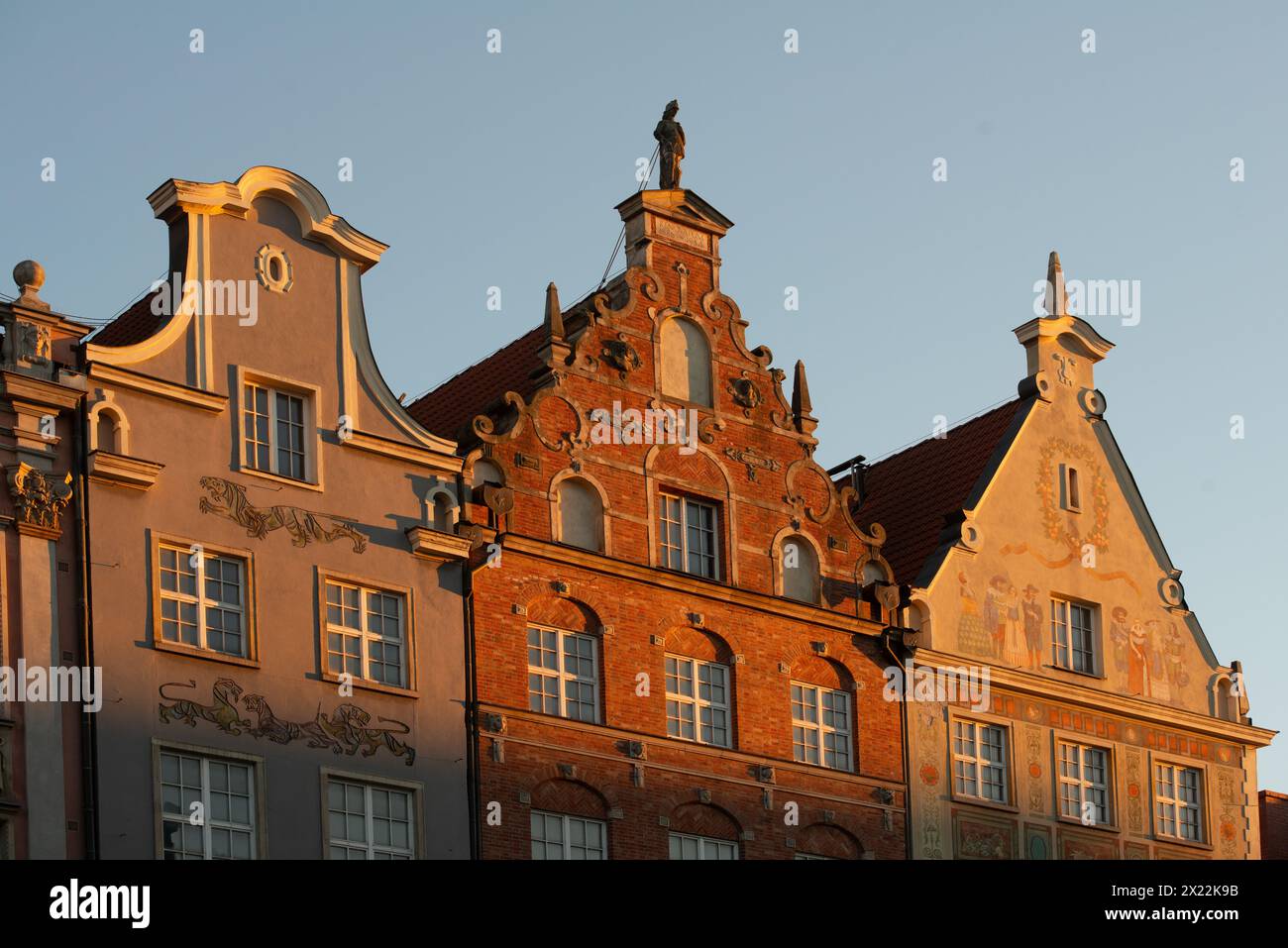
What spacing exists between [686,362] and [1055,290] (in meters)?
8.93

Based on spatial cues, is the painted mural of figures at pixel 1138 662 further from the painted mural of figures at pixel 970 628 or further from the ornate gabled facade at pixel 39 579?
the ornate gabled facade at pixel 39 579

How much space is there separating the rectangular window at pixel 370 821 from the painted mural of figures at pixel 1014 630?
1174 cm

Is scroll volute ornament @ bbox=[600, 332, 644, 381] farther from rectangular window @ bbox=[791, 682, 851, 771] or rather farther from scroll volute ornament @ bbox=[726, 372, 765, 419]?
rectangular window @ bbox=[791, 682, 851, 771]

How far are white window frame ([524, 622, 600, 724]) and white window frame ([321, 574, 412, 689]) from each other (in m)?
1.94

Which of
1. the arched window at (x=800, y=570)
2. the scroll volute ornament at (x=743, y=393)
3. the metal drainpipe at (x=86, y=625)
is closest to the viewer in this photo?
the metal drainpipe at (x=86, y=625)

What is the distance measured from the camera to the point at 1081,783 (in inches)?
1833

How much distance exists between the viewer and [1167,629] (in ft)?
160

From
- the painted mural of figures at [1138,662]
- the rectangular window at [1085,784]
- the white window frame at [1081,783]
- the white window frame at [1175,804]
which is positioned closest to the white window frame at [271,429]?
the white window frame at [1081,783]

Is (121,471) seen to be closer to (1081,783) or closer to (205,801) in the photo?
(205,801)

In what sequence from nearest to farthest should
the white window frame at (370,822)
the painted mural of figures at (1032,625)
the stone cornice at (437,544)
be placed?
1. the white window frame at (370,822)
2. the stone cornice at (437,544)
3. the painted mural of figures at (1032,625)

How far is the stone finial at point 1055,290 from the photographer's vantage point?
49.8 meters

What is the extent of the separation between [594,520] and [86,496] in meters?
8.30
